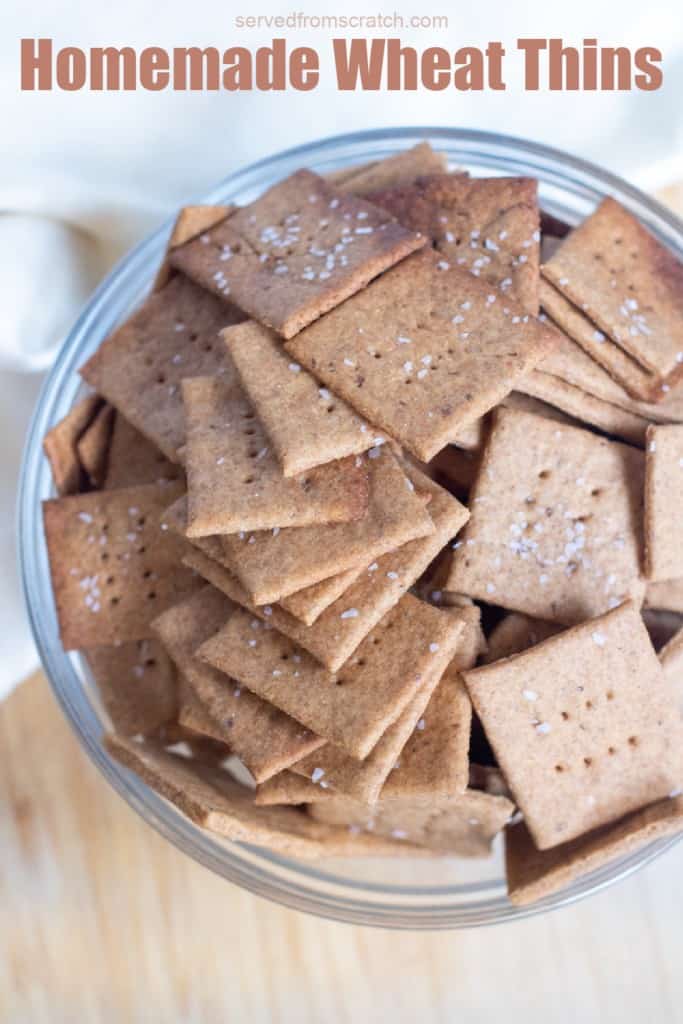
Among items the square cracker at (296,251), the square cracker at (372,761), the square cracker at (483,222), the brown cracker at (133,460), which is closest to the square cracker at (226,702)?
the square cracker at (372,761)

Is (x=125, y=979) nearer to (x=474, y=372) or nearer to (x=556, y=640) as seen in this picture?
(x=556, y=640)

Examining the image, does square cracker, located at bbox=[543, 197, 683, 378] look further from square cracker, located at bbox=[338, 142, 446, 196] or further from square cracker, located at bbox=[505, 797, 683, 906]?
square cracker, located at bbox=[505, 797, 683, 906]

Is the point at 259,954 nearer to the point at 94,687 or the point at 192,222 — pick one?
the point at 94,687

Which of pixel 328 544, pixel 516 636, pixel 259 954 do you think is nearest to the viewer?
pixel 328 544

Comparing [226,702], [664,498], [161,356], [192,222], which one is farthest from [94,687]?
[664,498]

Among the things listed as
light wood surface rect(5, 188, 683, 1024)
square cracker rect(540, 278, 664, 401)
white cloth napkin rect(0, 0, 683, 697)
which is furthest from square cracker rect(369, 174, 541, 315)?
light wood surface rect(5, 188, 683, 1024)

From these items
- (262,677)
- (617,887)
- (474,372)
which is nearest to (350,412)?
(474,372)
